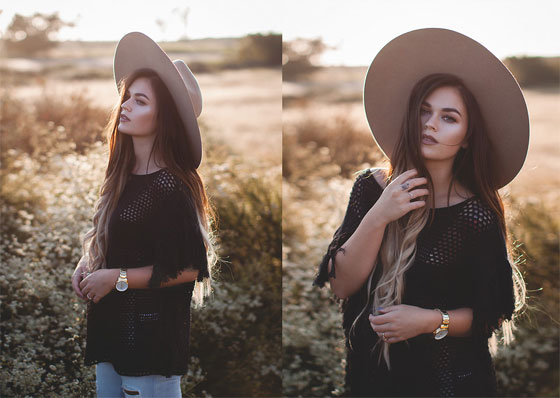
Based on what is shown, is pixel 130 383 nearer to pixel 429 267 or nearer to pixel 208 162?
pixel 429 267

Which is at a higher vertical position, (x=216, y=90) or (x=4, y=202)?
(x=216, y=90)

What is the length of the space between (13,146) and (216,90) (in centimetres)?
115

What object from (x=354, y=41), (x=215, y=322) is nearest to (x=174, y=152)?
(x=215, y=322)

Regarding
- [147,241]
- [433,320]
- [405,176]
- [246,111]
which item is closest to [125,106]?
[147,241]

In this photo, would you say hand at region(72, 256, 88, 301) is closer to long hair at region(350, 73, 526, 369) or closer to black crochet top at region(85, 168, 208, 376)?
black crochet top at region(85, 168, 208, 376)

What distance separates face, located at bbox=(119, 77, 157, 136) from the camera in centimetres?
227

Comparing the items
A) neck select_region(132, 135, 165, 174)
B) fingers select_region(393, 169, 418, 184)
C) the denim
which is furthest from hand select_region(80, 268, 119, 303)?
fingers select_region(393, 169, 418, 184)

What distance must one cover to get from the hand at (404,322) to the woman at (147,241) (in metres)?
0.66

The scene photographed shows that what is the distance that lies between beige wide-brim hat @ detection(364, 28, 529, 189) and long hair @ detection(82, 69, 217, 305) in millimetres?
725

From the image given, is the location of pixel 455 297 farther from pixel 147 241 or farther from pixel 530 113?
pixel 530 113

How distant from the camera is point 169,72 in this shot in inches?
89.7

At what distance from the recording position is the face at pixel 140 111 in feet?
7.43

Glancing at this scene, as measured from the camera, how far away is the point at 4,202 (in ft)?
10.9

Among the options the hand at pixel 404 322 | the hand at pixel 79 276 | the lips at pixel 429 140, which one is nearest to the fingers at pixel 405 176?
the lips at pixel 429 140
